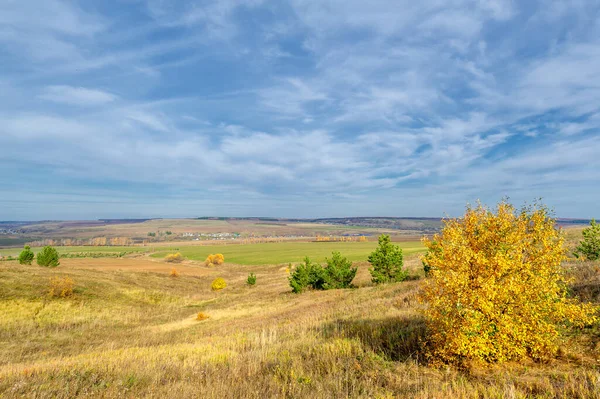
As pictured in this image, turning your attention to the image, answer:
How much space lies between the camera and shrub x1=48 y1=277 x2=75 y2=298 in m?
35.5

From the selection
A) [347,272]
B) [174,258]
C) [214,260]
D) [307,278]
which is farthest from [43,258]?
[174,258]

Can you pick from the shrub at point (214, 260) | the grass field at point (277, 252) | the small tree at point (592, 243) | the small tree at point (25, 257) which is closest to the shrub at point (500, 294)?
the small tree at point (592, 243)

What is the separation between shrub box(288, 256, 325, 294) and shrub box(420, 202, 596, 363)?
36081 millimetres

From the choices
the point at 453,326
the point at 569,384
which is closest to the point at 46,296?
the point at 453,326

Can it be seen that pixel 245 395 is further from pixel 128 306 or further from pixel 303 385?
pixel 128 306

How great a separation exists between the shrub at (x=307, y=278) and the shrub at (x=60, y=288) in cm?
2697

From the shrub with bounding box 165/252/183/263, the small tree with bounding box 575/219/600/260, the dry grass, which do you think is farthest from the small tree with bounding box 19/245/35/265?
the small tree with bounding box 575/219/600/260

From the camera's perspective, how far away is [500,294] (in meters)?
8.00

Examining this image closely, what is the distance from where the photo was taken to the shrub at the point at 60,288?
3553 cm

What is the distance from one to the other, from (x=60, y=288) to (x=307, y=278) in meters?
30.0

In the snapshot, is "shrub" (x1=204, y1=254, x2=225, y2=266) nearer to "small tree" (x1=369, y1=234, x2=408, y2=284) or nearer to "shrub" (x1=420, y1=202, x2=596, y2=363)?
"small tree" (x1=369, y1=234, x2=408, y2=284)

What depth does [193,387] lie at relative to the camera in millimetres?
8023

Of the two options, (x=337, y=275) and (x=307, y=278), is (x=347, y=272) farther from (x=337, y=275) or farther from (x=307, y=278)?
(x=307, y=278)

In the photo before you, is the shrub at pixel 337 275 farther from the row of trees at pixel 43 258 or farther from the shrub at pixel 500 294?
the row of trees at pixel 43 258
